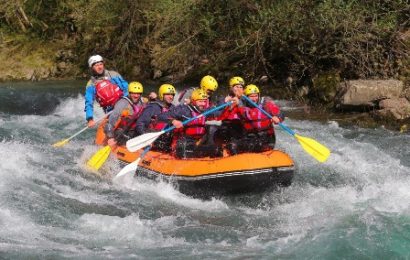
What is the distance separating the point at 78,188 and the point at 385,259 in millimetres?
3781

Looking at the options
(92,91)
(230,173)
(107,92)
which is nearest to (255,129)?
(230,173)

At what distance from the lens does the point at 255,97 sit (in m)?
7.53

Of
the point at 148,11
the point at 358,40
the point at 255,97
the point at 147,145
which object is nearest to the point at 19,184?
the point at 147,145

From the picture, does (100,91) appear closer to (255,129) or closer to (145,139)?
(145,139)

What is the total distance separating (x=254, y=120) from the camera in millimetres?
7176

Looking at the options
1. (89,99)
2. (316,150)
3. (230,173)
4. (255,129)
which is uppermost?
(89,99)

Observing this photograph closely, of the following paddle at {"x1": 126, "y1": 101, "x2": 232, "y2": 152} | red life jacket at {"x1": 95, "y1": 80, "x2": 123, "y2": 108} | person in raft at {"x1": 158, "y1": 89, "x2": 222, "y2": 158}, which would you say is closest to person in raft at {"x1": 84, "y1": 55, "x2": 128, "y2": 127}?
red life jacket at {"x1": 95, "y1": 80, "x2": 123, "y2": 108}

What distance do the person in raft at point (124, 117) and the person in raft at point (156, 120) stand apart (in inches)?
9.9

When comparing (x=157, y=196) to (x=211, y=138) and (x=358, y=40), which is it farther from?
(x=358, y=40)

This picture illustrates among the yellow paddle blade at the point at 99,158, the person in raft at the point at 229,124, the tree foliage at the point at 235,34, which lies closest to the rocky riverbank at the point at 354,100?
the tree foliage at the point at 235,34

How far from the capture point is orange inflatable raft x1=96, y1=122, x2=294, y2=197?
6562mm

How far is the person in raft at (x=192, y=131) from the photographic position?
23.1 feet

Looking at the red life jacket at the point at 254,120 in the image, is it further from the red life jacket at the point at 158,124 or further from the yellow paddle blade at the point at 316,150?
the red life jacket at the point at 158,124

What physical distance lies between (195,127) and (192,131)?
0.07 m
